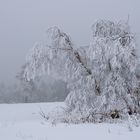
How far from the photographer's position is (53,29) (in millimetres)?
17219

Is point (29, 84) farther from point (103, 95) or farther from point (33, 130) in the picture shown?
point (33, 130)

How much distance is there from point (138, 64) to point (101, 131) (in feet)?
25.6

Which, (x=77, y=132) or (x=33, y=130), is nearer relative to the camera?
(x=77, y=132)

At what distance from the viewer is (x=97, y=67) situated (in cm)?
1578

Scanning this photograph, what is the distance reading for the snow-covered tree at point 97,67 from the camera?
1469cm

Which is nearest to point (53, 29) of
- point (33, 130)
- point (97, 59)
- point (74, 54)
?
point (74, 54)

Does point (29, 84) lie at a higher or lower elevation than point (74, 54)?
lower

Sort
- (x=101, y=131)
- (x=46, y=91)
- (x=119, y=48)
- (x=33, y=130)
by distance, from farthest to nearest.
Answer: (x=46, y=91) < (x=119, y=48) < (x=33, y=130) < (x=101, y=131)

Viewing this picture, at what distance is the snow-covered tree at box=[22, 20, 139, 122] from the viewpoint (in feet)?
48.2

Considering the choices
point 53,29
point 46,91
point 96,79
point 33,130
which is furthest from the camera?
point 46,91

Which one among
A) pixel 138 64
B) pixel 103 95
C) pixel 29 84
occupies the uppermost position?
pixel 138 64

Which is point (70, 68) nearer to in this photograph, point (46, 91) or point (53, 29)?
point (53, 29)

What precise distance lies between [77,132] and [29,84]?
43.9 metres

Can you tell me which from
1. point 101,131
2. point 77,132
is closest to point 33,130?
point 77,132
